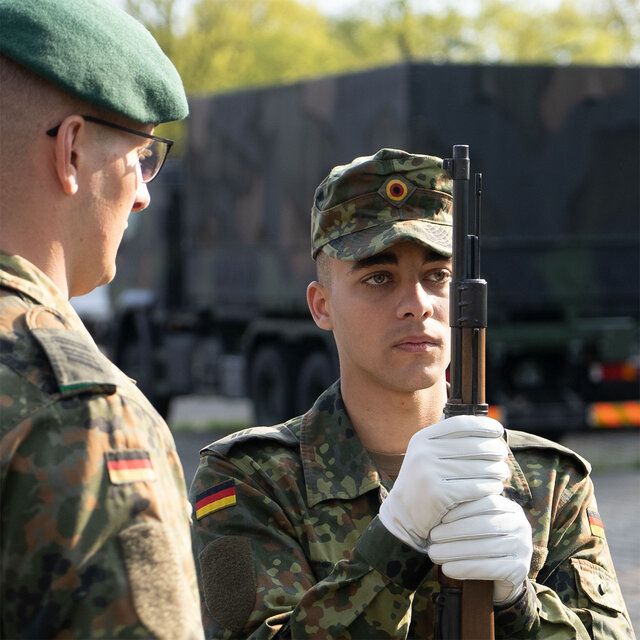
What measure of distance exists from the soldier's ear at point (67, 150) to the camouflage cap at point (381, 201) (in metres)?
1.20

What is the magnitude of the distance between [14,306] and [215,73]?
3134 centimetres

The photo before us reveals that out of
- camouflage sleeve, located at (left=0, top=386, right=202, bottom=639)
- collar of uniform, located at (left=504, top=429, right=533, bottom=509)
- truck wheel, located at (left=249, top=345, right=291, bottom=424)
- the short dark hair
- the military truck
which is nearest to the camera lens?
camouflage sleeve, located at (left=0, top=386, right=202, bottom=639)

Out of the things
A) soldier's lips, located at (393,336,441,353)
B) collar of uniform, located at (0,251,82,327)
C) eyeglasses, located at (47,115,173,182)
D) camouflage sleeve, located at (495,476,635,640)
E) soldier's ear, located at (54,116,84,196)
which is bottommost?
camouflage sleeve, located at (495,476,635,640)

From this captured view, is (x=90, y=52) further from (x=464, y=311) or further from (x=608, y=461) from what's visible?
(x=608, y=461)

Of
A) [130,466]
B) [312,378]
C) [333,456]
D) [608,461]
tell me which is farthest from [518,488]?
[608,461]

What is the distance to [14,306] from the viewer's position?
1974 mm

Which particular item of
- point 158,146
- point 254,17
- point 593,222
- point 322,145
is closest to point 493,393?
point 593,222

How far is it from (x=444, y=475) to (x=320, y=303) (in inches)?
41.5

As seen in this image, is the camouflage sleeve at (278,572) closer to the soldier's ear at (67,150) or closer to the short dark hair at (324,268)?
the short dark hair at (324,268)

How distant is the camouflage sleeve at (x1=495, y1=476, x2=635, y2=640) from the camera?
9.11ft

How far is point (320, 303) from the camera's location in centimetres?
348

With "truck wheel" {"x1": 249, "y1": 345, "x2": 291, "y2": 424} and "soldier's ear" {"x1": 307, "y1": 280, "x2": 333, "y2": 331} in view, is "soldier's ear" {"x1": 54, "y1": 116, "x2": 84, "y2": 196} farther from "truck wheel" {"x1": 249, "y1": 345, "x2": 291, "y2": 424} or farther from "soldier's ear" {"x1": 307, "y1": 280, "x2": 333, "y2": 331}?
"truck wheel" {"x1": 249, "y1": 345, "x2": 291, "y2": 424}

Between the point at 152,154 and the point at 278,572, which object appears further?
the point at 278,572

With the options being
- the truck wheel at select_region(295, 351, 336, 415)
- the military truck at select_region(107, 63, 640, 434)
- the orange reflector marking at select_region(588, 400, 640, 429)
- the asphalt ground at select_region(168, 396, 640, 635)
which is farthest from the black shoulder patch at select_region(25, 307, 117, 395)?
the orange reflector marking at select_region(588, 400, 640, 429)
